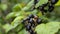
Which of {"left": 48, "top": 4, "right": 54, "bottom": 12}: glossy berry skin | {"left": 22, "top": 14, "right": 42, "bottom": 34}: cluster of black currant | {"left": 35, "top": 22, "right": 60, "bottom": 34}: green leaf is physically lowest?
{"left": 35, "top": 22, "right": 60, "bottom": 34}: green leaf

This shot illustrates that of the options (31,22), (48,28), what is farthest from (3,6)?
(48,28)

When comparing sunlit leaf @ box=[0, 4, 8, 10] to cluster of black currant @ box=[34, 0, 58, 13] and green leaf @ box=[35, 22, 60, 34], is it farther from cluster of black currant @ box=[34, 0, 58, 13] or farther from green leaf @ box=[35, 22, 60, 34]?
green leaf @ box=[35, 22, 60, 34]

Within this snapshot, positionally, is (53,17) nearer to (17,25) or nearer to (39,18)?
(39,18)

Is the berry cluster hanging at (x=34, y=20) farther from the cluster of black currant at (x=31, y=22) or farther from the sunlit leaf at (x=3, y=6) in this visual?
the sunlit leaf at (x=3, y=6)

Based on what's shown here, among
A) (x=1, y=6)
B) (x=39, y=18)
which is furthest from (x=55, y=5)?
(x=1, y=6)

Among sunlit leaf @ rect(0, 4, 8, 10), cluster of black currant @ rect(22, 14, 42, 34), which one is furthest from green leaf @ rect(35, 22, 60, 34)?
sunlit leaf @ rect(0, 4, 8, 10)

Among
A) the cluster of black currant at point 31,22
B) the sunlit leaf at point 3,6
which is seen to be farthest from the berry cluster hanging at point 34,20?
the sunlit leaf at point 3,6
